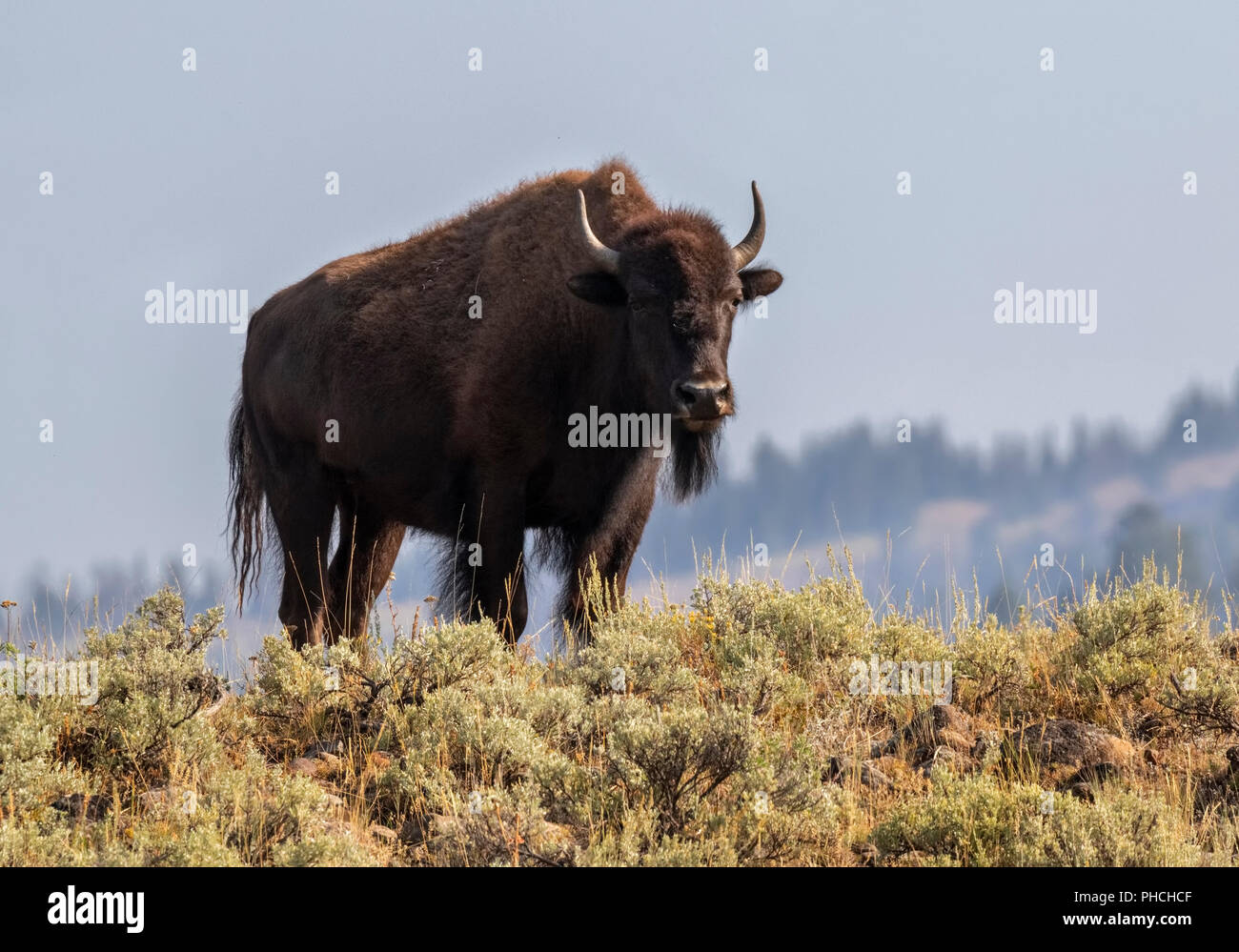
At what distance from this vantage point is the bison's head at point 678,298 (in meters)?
7.79

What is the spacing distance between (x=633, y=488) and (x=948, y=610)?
2.11 meters

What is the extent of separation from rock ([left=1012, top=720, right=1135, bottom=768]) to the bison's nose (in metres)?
2.55

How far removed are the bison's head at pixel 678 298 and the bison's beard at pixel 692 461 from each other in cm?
11

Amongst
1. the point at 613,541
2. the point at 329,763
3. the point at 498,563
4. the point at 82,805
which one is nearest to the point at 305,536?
the point at 498,563

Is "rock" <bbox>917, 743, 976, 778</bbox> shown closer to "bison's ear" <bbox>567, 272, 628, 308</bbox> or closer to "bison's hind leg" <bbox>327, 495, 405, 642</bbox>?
"bison's ear" <bbox>567, 272, 628, 308</bbox>

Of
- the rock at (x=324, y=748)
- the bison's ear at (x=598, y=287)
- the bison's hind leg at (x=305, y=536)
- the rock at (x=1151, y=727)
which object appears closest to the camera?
the rock at (x=324, y=748)

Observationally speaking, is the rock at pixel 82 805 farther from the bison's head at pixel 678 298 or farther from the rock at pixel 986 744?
the bison's head at pixel 678 298

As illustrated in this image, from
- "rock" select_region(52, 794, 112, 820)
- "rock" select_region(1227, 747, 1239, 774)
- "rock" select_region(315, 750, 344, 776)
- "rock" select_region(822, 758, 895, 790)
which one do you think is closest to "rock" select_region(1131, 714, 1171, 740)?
"rock" select_region(1227, 747, 1239, 774)

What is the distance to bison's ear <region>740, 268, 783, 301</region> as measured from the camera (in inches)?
347

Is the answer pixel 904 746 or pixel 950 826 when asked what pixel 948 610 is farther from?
pixel 950 826

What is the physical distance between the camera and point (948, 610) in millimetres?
7723

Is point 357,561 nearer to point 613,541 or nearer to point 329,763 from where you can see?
point 613,541

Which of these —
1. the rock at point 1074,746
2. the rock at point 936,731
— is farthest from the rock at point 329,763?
the rock at point 1074,746

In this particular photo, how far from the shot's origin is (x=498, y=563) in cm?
846
